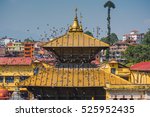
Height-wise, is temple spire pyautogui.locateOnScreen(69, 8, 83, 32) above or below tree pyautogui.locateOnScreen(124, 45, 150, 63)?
above

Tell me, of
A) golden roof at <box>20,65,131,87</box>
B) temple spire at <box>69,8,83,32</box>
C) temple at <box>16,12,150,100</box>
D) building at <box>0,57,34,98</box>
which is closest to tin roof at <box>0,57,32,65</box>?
building at <box>0,57,34,98</box>

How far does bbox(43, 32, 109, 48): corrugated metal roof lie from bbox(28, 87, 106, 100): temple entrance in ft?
6.62

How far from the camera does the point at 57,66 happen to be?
1655 centimetres

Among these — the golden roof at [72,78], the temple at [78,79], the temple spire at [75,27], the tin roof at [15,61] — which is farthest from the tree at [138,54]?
the golden roof at [72,78]

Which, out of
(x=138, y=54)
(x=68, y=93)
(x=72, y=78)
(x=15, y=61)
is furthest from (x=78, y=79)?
(x=138, y=54)

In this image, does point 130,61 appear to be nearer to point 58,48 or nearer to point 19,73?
point 19,73

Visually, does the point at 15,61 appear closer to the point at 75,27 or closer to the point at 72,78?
the point at 75,27

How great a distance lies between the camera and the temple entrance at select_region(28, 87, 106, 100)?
15.8 metres

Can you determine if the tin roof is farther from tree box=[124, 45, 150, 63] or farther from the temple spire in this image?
the temple spire

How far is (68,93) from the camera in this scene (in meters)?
15.9

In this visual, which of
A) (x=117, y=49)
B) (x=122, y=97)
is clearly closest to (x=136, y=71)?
(x=122, y=97)

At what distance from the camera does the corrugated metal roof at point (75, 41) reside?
16281mm

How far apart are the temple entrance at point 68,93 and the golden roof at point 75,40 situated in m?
2.01

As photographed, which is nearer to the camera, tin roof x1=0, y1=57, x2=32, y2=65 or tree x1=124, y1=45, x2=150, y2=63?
tin roof x1=0, y1=57, x2=32, y2=65
